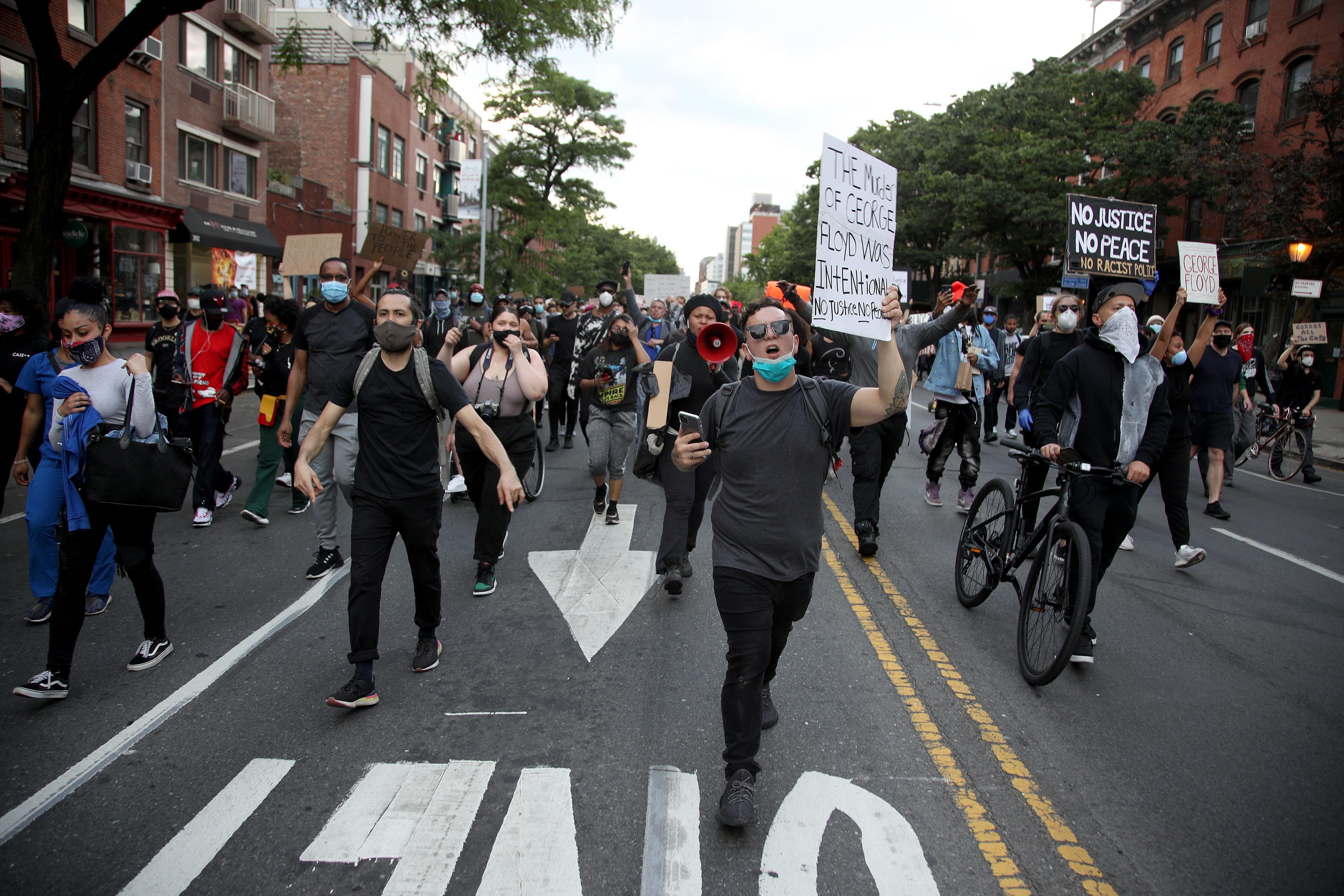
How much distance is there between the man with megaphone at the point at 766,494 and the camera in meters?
3.21

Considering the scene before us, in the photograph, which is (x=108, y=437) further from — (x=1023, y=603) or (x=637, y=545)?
(x=1023, y=603)

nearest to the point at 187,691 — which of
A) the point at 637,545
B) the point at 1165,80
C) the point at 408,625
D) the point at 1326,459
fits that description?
the point at 408,625

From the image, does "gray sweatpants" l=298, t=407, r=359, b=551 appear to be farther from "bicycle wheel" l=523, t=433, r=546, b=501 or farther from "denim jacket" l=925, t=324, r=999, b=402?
"denim jacket" l=925, t=324, r=999, b=402

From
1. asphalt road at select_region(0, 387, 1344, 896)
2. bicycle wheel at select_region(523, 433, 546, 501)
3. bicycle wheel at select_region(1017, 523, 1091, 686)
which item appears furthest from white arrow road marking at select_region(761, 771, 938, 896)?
bicycle wheel at select_region(523, 433, 546, 501)

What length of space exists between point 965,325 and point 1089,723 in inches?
280

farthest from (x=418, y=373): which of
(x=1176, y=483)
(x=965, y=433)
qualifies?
(x=965, y=433)

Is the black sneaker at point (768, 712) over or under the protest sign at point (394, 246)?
under

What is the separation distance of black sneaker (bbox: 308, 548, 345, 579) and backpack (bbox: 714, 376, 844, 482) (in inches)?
147

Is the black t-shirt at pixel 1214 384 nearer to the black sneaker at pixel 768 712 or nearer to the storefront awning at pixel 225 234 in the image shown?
the black sneaker at pixel 768 712

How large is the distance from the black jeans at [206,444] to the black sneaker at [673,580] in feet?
13.5

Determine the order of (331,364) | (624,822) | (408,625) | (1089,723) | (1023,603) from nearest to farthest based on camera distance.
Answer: (624,822) < (1089,723) < (1023,603) < (408,625) < (331,364)

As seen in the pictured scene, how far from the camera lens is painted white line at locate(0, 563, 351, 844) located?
3.15 metres

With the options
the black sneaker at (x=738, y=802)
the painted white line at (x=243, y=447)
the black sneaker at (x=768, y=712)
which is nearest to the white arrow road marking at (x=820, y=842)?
the black sneaker at (x=738, y=802)

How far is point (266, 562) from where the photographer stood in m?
6.31
